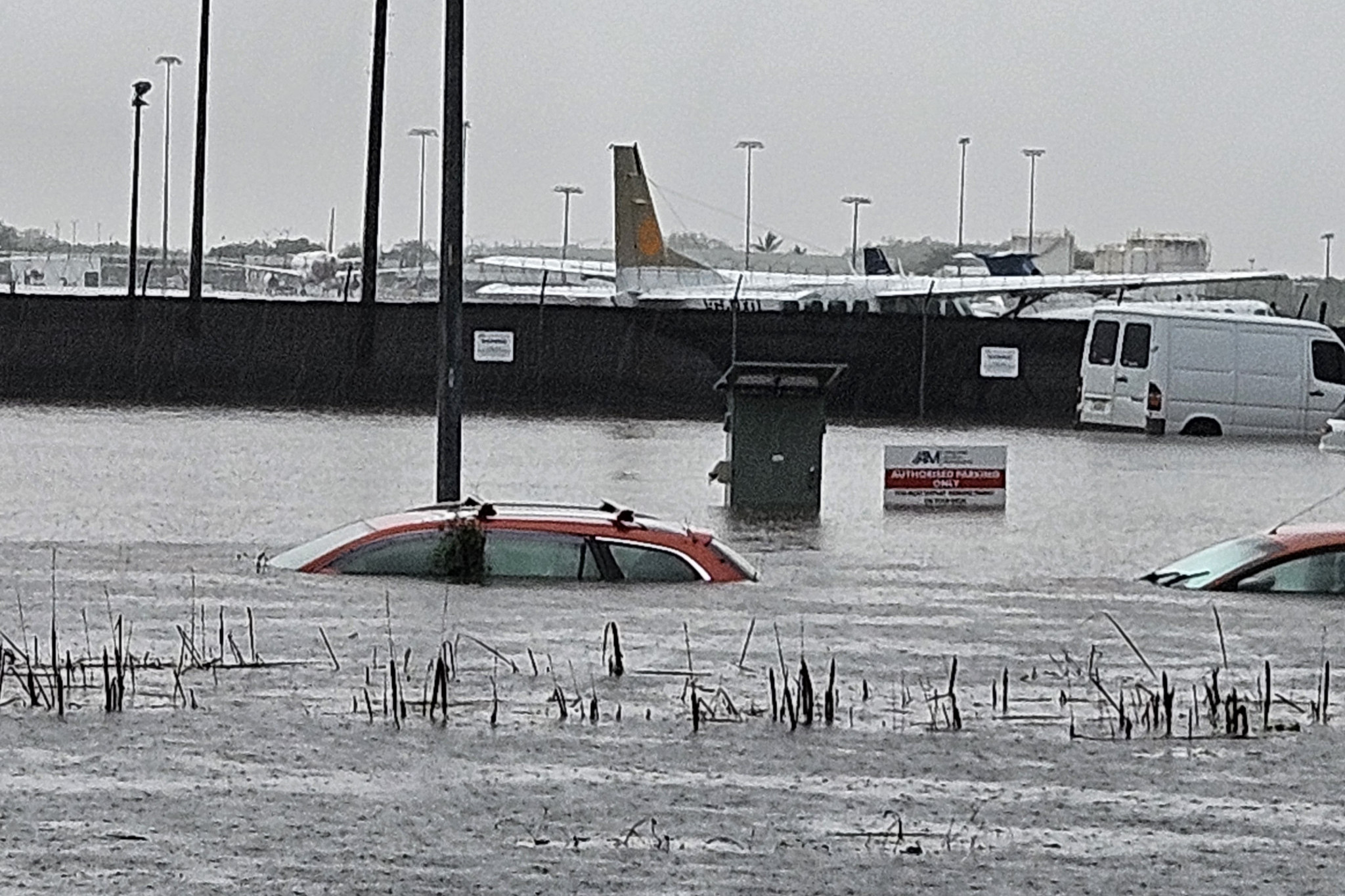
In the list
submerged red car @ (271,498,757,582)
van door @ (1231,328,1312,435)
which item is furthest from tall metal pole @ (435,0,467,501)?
van door @ (1231,328,1312,435)

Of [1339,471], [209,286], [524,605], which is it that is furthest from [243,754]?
[209,286]

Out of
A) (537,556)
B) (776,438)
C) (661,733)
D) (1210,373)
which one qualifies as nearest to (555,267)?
(1210,373)

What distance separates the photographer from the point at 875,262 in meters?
70.3

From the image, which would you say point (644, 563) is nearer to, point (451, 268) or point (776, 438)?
point (451, 268)

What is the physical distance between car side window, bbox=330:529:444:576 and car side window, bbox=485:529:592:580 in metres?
0.37

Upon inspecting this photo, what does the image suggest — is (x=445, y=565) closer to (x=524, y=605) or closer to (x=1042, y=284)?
(x=524, y=605)

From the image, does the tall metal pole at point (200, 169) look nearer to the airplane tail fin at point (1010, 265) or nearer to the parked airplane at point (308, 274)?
the airplane tail fin at point (1010, 265)

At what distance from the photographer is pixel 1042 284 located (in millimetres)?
57344

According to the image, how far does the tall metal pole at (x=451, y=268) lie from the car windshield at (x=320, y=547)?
414 centimetres

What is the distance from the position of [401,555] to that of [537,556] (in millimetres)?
849

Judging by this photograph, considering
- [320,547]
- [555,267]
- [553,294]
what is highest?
[555,267]

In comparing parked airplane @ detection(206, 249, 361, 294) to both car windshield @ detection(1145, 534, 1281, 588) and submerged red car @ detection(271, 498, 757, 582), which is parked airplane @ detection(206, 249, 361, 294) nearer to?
car windshield @ detection(1145, 534, 1281, 588)

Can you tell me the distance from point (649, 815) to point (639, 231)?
49895mm

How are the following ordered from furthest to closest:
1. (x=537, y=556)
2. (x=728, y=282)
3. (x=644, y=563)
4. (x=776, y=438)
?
(x=728, y=282)
(x=776, y=438)
(x=537, y=556)
(x=644, y=563)
